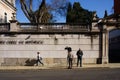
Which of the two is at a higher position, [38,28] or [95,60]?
[38,28]

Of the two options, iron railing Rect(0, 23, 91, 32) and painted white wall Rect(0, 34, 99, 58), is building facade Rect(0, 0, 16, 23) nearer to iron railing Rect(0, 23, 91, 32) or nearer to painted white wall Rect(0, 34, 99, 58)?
iron railing Rect(0, 23, 91, 32)

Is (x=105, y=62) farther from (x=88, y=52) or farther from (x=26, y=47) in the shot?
(x=26, y=47)

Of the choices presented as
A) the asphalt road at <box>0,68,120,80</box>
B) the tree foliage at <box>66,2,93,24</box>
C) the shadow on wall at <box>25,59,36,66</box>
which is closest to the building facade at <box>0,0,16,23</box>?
the tree foliage at <box>66,2,93,24</box>

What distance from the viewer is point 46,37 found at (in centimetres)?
3538

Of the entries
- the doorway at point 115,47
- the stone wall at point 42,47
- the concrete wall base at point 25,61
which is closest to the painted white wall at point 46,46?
the stone wall at point 42,47

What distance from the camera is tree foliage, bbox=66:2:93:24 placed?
6281 centimetres

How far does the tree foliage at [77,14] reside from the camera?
62812 millimetres

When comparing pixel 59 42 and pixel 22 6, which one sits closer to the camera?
pixel 59 42

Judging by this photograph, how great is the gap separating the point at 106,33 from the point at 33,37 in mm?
6589

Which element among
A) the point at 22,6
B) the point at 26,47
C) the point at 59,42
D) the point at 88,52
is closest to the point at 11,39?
the point at 26,47

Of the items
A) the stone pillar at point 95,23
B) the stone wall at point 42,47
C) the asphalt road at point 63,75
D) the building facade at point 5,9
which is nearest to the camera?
the asphalt road at point 63,75

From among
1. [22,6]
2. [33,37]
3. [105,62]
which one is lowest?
[105,62]

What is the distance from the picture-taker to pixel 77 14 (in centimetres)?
6397

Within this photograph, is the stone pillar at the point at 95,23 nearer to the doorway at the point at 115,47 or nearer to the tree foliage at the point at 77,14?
the doorway at the point at 115,47
